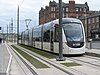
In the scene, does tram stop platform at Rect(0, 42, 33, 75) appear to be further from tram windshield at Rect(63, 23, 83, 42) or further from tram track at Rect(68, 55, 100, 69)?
tram windshield at Rect(63, 23, 83, 42)

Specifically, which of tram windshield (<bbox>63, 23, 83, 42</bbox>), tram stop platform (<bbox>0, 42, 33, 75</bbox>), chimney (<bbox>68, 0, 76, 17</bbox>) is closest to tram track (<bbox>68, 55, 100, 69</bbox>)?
tram windshield (<bbox>63, 23, 83, 42</bbox>)

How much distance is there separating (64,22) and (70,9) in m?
99.5

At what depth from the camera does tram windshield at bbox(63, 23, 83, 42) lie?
26.6 meters

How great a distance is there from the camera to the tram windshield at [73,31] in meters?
26.6

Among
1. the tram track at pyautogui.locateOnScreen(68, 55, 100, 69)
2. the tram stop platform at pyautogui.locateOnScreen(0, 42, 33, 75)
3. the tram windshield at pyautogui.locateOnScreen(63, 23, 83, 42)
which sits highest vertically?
the tram windshield at pyautogui.locateOnScreen(63, 23, 83, 42)

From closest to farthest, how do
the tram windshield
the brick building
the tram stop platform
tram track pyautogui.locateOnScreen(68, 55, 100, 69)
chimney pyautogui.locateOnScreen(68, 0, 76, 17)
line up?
the tram stop platform, tram track pyautogui.locateOnScreen(68, 55, 100, 69), the tram windshield, chimney pyautogui.locateOnScreen(68, 0, 76, 17), the brick building

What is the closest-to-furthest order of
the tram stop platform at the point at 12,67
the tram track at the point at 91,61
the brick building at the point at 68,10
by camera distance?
the tram stop platform at the point at 12,67
the tram track at the point at 91,61
the brick building at the point at 68,10

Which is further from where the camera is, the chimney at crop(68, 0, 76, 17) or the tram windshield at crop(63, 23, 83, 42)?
the chimney at crop(68, 0, 76, 17)

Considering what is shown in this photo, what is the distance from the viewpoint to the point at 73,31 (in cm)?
2686

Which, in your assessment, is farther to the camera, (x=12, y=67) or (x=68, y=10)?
(x=68, y=10)

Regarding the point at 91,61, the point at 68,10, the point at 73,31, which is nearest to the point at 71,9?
the point at 68,10

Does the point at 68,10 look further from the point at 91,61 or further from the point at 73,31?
the point at 91,61

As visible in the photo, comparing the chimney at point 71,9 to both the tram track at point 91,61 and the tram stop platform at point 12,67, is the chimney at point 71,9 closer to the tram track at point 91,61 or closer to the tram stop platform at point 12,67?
the tram track at point 91,61

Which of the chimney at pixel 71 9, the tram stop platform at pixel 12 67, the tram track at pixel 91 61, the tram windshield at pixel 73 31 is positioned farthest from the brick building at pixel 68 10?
the tram stop platform at pixel 12 67
